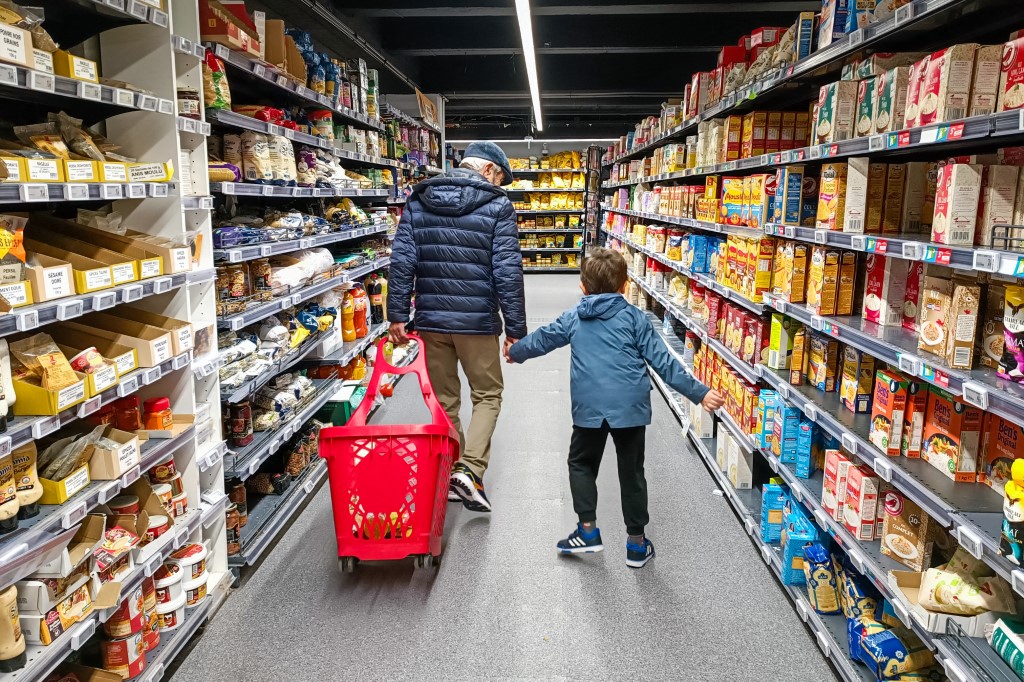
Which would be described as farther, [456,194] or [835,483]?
[456,194]

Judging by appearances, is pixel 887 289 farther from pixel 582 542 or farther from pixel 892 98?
pixel 582 542

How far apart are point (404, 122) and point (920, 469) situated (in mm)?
6345

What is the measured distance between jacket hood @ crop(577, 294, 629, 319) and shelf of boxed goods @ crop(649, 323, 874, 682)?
1265 mm

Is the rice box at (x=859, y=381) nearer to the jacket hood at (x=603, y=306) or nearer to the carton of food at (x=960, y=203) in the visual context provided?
the carton of food at (x=960, y=203)

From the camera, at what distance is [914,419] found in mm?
2510

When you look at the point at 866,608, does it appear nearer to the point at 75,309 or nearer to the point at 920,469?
the point at 920,469

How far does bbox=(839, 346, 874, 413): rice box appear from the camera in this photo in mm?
2928

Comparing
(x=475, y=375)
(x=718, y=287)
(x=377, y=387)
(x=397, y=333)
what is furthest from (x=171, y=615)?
(x=718, y=287)

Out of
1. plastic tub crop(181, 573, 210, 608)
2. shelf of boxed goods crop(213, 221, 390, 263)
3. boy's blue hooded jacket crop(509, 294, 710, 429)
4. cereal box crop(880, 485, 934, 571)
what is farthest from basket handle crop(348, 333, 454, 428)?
cereal box crop(880, 485, 934, 571)

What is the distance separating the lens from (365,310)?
591cm

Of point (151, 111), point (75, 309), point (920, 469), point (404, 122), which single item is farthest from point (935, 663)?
point (404, 122)

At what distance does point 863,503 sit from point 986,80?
1392mm

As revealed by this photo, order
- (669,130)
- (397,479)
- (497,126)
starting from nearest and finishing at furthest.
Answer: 1. (397,479)
2. (669,130)
3. (497,126)

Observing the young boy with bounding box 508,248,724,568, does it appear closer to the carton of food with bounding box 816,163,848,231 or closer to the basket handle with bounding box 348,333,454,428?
the basket handle with bounding box 348,333,454,428
